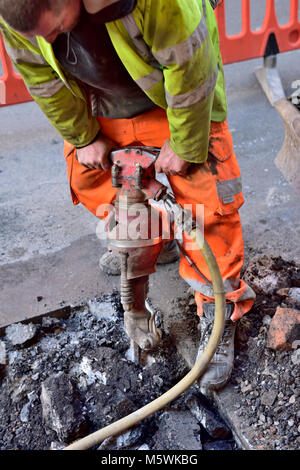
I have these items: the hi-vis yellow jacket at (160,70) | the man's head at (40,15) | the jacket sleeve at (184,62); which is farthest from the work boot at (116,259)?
the man's head at (40,15)

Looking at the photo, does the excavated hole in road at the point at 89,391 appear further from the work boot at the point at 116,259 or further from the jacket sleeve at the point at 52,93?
the jacket sleeve at the point at 52,93

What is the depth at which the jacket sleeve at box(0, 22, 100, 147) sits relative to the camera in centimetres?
185

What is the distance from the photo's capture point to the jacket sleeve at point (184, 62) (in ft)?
4.99

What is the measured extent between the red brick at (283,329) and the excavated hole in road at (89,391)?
0.40 meters

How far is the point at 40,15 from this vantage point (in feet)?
4.50

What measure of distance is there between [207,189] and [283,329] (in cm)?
71

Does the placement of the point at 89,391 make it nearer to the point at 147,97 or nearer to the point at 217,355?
the point at 217,355

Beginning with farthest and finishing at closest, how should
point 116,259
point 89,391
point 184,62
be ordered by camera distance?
point 116,259, point 89,391, point 184,62

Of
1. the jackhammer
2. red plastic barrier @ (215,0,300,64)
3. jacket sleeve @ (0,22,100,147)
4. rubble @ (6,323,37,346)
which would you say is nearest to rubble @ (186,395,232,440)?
the jackhammer

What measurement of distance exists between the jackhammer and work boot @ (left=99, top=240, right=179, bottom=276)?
0.60m

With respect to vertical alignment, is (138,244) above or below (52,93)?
below

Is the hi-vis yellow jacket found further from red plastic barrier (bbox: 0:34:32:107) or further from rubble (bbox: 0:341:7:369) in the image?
red plastic barrier (bbox: 0:34:32:107)

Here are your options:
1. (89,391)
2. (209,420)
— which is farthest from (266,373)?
(89,391)

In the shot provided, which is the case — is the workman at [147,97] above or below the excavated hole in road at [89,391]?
above
